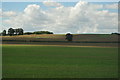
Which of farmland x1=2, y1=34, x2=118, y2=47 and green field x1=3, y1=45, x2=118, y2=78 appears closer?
green field x1=3, y1=45, x2=118, y2=78

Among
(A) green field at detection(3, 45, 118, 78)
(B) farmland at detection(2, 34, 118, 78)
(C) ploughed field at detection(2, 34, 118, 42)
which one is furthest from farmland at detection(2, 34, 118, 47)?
(A) green field at detection(3, 45, 118, 78)

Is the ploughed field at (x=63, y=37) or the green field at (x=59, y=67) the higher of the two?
the ploughed field at (x=63, y=37)

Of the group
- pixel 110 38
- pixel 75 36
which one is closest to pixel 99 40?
pixel 110 38

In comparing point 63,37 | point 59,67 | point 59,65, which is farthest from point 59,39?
point 59,67

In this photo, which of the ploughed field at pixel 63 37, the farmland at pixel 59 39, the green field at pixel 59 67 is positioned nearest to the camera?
the green field at pixel 59 67

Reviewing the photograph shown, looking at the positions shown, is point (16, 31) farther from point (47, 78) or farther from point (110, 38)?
point (47, 78)

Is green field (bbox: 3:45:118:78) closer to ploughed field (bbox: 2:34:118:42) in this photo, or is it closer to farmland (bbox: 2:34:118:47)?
farmland (bbox: 2:34:118:47)

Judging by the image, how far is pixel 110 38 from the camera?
54.9 m

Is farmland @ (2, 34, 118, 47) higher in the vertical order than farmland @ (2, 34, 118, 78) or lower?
higher

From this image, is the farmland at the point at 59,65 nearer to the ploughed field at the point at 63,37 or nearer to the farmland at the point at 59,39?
the farmland at the point at 59,39

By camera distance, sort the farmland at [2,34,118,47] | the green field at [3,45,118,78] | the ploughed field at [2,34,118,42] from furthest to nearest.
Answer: the ploughed field at [2,34,118,42]
the farmland at [2,34,118,47]
the green field at [3,45,118,78]

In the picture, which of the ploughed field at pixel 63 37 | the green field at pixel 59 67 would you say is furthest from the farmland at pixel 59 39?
the green field at pixel 59 67

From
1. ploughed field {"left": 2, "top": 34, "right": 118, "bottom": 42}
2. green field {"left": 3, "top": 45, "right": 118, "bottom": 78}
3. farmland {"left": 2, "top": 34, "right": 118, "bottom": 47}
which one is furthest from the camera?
ploughed field {"left": 2, "top": 34, "right": 118, "bottom": 42}

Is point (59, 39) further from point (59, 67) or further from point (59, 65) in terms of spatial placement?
point (59, 67)
